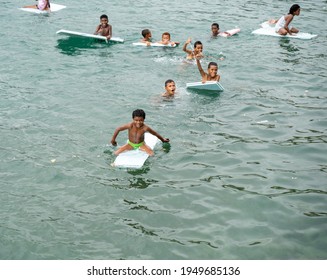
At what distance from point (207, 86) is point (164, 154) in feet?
10.4

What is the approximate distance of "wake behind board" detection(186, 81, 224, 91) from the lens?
1063 centimetres

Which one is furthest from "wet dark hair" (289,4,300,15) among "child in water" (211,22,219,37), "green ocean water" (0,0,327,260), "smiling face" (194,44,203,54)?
"smiling face" (194,44,203,54)

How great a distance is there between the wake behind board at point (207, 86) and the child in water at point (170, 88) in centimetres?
58

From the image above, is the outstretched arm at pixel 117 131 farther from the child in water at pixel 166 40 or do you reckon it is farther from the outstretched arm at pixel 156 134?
the child in water at pixel 166 40

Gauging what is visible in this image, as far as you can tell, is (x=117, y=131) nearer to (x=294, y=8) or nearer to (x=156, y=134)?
(x=156, y=134)

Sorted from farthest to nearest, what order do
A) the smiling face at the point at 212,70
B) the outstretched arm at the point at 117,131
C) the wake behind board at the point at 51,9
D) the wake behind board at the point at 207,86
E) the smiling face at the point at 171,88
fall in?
1. the wake behind board at the point at 51,9
2. the smiling face at the point at 212,70
3. the wake behind board at the point at 207,86
4. the smiling face at the point at 171,88
5. the outstretched arm at the point at 117,131

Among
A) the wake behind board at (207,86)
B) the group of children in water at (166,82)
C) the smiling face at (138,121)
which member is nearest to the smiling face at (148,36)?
the group of children in water at (166,82)

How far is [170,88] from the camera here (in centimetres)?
1036

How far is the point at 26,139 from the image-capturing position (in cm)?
872

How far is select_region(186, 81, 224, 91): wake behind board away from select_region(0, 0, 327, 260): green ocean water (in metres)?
→ 0.25

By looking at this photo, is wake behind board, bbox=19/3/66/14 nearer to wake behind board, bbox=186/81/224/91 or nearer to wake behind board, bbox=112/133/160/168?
wake behind board, bbox=186/81/224/91

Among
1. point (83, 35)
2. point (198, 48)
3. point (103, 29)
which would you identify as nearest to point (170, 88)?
point (198, 48)

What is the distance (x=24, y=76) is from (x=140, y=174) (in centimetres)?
612

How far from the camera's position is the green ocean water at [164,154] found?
614 centimetres
